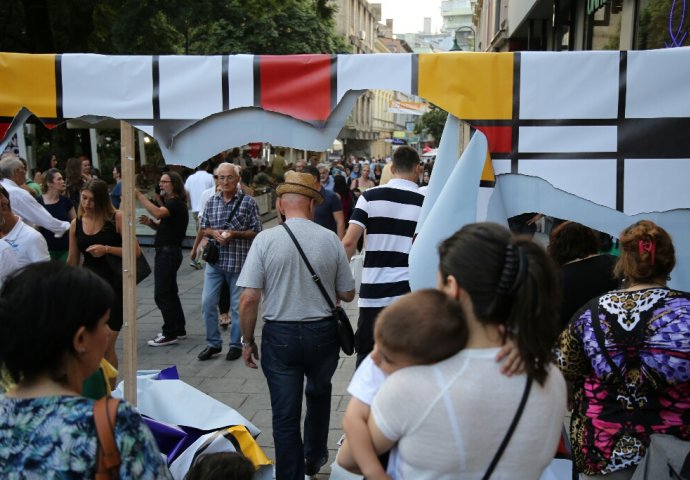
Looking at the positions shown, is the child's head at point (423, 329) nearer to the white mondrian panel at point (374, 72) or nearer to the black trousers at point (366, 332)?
the white mondrian panel at point (374, 72)

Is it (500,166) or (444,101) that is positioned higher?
(444,101)

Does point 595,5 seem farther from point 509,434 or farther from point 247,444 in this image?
point 509,434

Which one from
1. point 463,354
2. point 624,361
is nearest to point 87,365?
point 463,354

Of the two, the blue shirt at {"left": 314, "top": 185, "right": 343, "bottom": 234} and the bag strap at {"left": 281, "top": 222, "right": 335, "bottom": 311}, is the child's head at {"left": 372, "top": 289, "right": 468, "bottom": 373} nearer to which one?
the bag strap at {"left": 281, "top": 222, "right": 335, "bottom": 311}

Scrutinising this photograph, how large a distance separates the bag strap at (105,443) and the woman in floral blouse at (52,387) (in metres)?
0.01

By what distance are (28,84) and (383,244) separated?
237cm

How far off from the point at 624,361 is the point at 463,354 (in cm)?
131

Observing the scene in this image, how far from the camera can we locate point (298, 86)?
12.8ft

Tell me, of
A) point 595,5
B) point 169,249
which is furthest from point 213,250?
point 595,5

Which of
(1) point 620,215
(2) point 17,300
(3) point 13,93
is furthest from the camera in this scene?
(3) point 13,93

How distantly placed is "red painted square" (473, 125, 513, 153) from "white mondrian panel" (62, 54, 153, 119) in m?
1.88

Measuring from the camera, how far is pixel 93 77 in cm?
396

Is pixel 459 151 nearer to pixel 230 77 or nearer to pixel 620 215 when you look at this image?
pixel 620 215

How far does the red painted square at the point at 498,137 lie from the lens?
3773 millimetres
